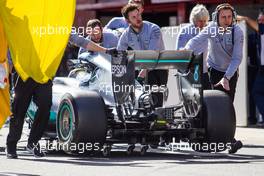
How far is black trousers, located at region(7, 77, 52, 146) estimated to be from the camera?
38.4ft

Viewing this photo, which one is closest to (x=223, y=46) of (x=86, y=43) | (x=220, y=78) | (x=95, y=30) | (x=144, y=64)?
(x=220, y=78)

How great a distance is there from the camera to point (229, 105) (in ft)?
39.6

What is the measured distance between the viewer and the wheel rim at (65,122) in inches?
468

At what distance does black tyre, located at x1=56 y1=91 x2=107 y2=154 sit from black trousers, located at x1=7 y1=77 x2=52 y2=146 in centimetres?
29

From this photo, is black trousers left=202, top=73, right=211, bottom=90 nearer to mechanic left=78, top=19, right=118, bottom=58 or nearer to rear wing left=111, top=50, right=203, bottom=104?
mechanic left=78, top=19, right=118, bottom=58

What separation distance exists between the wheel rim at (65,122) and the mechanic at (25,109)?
0.25 m

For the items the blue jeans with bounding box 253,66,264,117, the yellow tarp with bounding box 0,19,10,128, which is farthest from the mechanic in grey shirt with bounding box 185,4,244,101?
the blue jeans with bounding box 253,66,264,117

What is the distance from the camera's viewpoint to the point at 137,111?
1186 cm

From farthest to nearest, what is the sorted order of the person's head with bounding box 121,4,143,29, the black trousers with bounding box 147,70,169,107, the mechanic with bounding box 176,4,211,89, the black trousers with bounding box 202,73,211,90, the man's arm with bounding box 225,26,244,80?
the mechanic with bounding box 176,4,211,89 → the black trousers with bounding box 202,73,211,90 → the black trousers with bounding box 147,70,169,107 → the person's head with bounding box 121,4,143,29 → the man's arm with bounding box 225,26,244,80

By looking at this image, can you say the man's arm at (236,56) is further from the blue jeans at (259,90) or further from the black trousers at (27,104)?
the blue jeans at (259,90)

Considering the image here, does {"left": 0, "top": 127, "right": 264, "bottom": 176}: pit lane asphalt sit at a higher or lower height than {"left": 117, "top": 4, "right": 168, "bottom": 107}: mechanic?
lower

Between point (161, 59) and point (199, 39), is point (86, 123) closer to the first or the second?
point (161, 59)

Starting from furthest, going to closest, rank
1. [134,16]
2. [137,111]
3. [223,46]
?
[223,46] < [134,16] < [137,111]

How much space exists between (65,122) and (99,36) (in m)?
1.68
